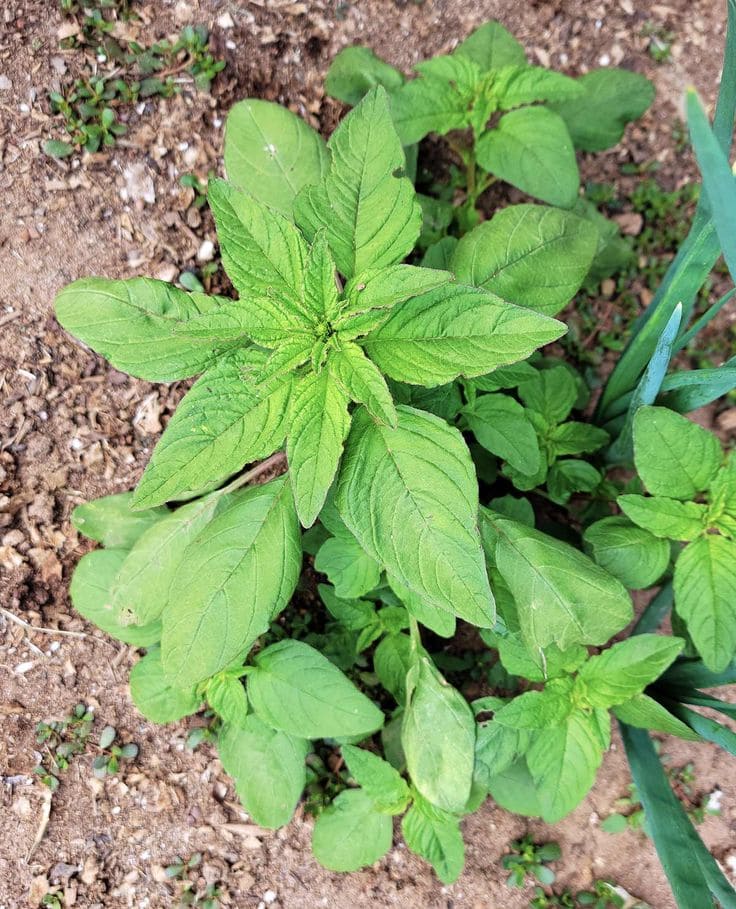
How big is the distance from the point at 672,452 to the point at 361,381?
2.69 feet

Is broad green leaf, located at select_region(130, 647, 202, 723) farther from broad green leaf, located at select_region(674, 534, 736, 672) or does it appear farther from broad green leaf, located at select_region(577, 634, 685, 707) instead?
→ broad green leaf, located at select_region(674, 534, 736, 672)

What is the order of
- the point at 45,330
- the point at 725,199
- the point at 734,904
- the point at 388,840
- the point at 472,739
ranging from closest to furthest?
Result: the point at 725,199, the point at 734,904, the point at 472,739, the point at 388,840, the point at 45,330

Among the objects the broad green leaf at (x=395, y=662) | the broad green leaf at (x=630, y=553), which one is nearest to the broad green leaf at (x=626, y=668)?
the broad green leaf at (x=630, y=553)

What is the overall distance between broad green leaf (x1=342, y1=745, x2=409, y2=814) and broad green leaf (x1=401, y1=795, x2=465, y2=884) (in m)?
0.06

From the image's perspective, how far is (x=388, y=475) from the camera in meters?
1.46

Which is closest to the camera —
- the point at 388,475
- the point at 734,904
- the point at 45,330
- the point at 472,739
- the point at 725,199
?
the point at 725,199

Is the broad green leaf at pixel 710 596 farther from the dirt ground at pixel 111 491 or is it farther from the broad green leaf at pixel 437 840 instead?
the dirt ground at pixel 111 491

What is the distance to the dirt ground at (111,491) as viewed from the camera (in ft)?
7.21

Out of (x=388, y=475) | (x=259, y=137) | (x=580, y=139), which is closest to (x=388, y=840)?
(x=388, y=475)

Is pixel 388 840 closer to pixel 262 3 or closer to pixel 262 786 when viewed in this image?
pixel 262 786

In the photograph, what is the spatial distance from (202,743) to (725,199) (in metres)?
2.01

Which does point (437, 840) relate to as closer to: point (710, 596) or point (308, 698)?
point (308, 698)

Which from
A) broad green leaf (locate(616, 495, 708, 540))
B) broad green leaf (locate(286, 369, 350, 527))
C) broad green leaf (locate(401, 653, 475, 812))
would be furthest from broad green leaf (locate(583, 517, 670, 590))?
broad green leaf (locate(286, 369, 350, 527))

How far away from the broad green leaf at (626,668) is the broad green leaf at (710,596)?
0.06 meters
